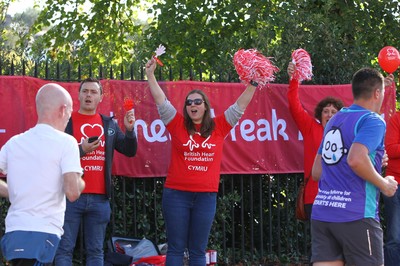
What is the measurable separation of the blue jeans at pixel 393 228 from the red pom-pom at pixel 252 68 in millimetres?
1710

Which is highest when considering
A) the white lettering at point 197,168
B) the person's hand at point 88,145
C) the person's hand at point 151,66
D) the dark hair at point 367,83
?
the person's hand at point 151,66

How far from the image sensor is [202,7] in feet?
50.8

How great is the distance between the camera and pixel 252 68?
26.2ft

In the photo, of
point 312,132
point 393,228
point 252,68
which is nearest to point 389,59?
point 312,132

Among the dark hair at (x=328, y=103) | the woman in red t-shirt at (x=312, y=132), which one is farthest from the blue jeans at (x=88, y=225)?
the dark hair at (x=328, y=103)

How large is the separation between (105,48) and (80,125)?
33.9 feet

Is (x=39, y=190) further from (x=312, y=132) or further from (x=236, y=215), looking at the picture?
(x=236, y=215)

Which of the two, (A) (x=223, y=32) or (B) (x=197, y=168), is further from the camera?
(A) (x=223, y=32)

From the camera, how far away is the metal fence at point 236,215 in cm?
858

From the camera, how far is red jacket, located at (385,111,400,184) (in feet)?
26.1


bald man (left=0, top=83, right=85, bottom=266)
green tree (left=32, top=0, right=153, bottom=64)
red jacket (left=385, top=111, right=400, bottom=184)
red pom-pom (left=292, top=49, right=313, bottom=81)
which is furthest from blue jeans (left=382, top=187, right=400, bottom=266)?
green tree (left=32, top=0, right=153, bottom=64)

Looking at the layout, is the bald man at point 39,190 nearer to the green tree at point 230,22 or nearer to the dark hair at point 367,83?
the dark hair at point 367,83

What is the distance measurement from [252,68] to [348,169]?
2.71 metres

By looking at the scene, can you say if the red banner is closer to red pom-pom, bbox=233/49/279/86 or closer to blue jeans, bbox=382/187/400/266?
red pom-pom, bbox=233/49/279/86
